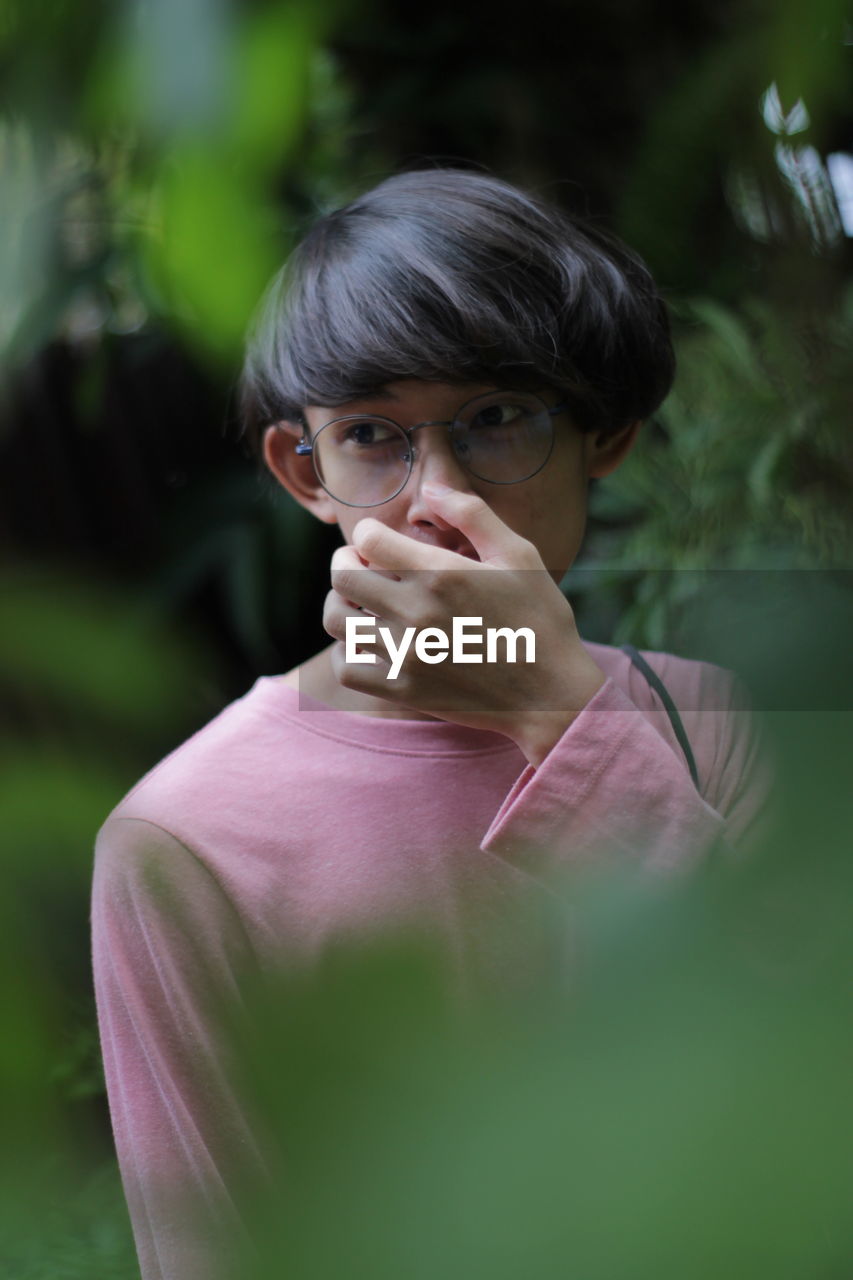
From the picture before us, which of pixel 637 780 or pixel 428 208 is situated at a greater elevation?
pixel 428 208

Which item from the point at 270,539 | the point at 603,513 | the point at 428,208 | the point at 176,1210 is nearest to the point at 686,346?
the point at 603,513

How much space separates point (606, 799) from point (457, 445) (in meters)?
0.29

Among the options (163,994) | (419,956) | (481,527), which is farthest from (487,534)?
(419,956)

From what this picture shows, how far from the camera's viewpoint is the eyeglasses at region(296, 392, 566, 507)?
2.46 ft

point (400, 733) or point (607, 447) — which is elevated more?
point (607, 447)

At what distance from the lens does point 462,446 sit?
75cm

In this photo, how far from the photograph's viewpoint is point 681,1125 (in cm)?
12

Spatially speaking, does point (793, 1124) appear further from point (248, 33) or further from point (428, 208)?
point (428, 208)

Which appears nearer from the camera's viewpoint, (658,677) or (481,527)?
(481,527)

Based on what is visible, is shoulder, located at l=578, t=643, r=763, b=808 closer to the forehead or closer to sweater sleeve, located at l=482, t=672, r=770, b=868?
sweater sleeve, located at l=482, t=672, r=770, b=868

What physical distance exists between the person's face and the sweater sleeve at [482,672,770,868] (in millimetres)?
190

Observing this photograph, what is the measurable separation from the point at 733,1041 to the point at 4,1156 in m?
0.11

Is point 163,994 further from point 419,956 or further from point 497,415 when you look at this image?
point 419,956

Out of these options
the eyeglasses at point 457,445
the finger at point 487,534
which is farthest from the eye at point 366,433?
the finger at point 487,534
